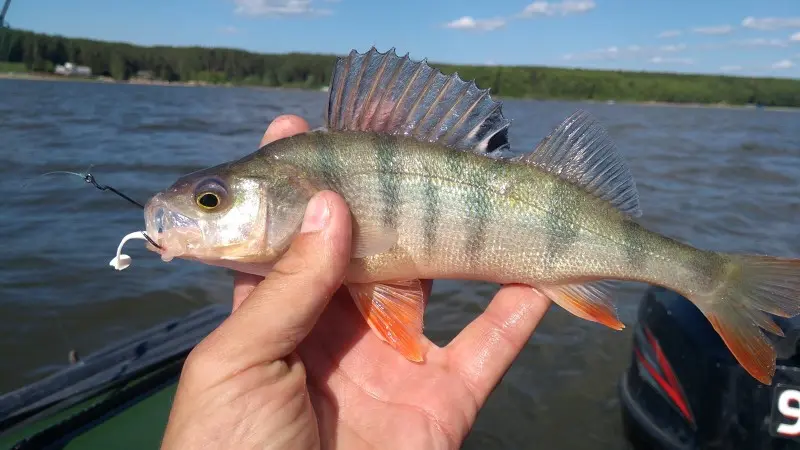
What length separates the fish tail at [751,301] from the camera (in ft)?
8.72

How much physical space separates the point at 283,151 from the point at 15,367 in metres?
5.08

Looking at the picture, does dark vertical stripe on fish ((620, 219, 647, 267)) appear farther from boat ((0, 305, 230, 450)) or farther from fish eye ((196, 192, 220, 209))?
boat ((0, 305, 230, 450))

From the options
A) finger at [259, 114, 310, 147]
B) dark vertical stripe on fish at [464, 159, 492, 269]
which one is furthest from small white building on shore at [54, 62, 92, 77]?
dark vertical stripe on fish at [464, 159, 492, 269]

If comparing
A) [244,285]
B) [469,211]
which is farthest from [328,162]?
[244,285]

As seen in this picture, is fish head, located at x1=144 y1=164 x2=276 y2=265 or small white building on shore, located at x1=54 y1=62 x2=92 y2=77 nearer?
fish head, located at x1=144 y1=164 x2=276 y2=265

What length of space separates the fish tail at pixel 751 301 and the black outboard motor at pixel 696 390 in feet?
1.95

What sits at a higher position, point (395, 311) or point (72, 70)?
point (395, 311)

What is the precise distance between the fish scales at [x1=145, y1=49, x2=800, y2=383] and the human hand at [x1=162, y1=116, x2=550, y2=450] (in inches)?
8.5

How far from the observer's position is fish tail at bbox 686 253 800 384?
2658mm

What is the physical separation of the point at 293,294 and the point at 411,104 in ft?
3.87

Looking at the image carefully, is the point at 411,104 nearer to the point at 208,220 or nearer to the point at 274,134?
the point at 274,134

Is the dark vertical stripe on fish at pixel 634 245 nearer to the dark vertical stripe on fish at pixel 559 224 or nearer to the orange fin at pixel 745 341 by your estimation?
the dark vertical stripe on fish at pixel 559 224

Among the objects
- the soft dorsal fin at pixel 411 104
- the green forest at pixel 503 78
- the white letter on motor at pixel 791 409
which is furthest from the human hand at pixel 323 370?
the green forest at pixel 503 78

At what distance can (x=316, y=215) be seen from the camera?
2.40m
